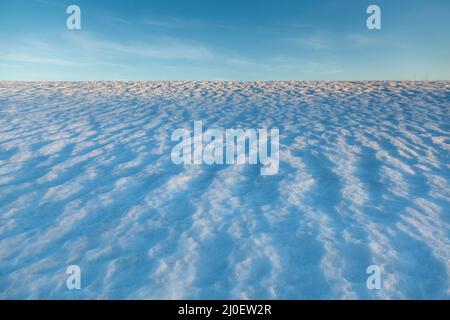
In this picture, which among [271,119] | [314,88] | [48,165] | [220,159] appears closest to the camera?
[48,165]

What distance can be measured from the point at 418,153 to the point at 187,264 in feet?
15.4

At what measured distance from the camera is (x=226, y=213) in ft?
12.0

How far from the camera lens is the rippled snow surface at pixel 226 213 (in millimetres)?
2662

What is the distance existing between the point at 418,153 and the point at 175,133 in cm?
488

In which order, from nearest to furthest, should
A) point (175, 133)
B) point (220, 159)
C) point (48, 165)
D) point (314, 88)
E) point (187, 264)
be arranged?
point (187, 264) < point (48, 165) < point (220, 159) < point (175, 133) < point (314, 88)

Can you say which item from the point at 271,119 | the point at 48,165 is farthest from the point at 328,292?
the point at 271,119

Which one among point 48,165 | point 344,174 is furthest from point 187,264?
point 48,165

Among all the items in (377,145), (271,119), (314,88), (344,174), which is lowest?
(344,174)

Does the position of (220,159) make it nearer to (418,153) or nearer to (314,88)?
(418,153)

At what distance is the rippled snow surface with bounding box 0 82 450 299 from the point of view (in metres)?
2.66

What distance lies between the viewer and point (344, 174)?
4598 mm
